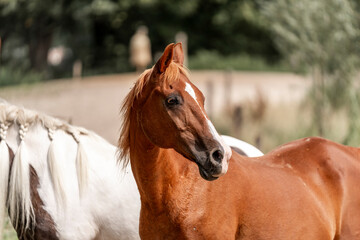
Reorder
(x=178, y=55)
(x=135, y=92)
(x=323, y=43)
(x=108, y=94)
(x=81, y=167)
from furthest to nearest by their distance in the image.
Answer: (x=108, y=94) → (x=323, y=43) → (x=81, y=167) → (x=178, y=55) → (x=135, y=92)

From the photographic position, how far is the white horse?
13.1ft

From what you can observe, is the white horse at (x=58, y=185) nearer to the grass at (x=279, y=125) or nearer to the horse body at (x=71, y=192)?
the horse body at (x=71, y=192)

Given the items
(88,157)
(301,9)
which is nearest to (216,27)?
(301,9)

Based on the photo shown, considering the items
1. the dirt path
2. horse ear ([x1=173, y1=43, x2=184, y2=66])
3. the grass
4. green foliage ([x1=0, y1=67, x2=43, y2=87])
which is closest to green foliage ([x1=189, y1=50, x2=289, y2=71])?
the dirt path

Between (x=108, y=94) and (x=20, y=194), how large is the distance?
14588 millimetres

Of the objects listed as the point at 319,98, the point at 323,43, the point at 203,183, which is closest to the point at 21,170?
the point at 203,183

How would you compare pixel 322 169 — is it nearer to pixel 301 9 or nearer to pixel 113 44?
pixel 301 9

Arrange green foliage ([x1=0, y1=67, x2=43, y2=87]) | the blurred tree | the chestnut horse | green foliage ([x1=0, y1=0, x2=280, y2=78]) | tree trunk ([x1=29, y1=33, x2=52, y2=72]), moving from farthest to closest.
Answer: tree trunk ([x1=29, y1=33, x2=52, y2=72])
green foliage ([x1=0, y1=0, x2=280, y2=78])
green foliage ([x1=0, y1=67, x2=43, y2=87])
the blurred tree
the chestnut horse

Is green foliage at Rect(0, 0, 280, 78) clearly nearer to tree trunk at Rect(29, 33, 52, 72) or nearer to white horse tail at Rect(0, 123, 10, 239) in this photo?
tree trunk at Rect(29, 33, 52, 72)

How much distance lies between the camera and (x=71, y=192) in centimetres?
409

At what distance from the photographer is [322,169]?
396 centimetres

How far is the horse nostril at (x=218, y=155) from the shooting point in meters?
3.06

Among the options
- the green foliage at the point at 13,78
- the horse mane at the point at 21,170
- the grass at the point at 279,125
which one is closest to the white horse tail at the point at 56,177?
the horse mane at the point at 21,170

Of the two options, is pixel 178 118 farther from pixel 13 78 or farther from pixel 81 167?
pixel 13 78
